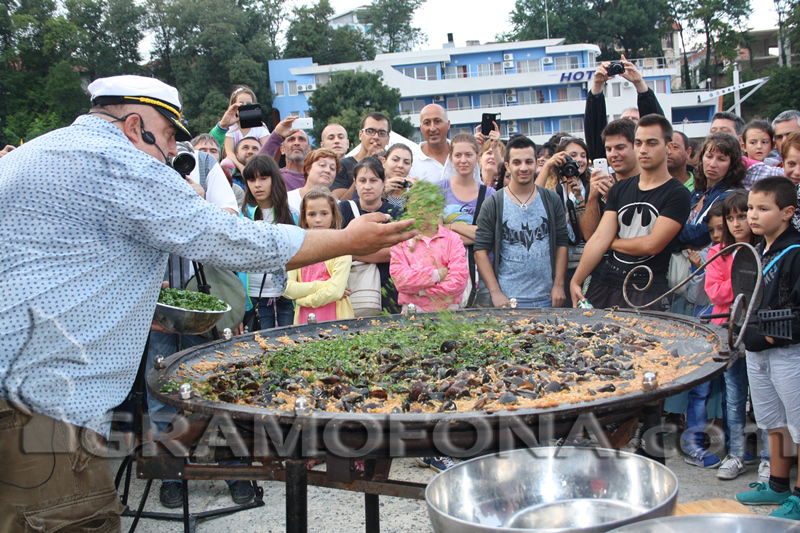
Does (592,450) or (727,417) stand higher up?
(592,450)

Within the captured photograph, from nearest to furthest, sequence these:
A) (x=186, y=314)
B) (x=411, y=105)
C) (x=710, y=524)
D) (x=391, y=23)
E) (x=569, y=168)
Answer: (x=710, y=524), (x=186, y=314), (x=569, y=168), (x=411, y=105), (x=391, y=23)

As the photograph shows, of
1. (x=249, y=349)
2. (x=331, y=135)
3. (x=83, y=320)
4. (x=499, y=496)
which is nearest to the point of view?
(x=499, y=496)

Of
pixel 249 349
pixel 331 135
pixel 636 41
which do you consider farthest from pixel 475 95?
pixel 249 349

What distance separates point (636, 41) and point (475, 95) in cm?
2694

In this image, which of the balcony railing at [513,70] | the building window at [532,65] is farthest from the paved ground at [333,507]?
the building window at [532,65]

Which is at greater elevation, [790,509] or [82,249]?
[82,249]

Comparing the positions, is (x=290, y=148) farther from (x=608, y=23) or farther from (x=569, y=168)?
(x=608, y=23)

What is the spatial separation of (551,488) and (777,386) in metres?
2.90

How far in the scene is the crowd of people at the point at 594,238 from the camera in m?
4.29

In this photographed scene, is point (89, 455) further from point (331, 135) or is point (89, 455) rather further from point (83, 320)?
point (331, 135)

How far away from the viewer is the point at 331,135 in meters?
7.80

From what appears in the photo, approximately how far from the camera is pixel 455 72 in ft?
199

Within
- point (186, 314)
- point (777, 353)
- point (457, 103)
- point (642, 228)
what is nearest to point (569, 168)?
point (642, 228)

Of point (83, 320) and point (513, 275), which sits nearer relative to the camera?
point (83, 320)
